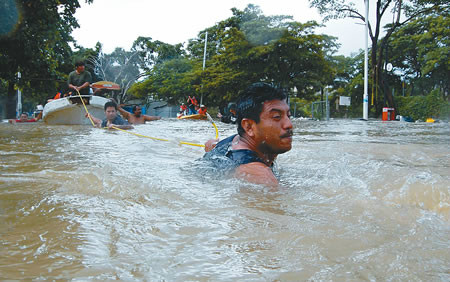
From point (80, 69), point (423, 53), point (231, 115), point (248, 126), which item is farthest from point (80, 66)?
point (423, 53)

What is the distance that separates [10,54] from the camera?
8.67 meters

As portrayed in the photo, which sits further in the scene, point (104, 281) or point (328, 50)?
point (328, 50)

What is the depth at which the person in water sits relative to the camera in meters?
2.85

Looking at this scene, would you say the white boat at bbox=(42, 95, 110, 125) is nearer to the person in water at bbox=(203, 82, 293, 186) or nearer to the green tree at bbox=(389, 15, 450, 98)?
the person in water at bbox=(203, 82, 293, 186)

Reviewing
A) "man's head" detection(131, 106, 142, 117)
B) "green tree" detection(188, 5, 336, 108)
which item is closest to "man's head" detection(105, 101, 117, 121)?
"man's head" detection(131, 106, 142, 117)

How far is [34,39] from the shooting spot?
8.75 meters

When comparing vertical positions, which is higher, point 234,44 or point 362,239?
point 234,44

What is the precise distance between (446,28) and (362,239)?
26192mm

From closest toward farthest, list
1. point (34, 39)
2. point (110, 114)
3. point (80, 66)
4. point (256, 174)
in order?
point (256, 174), point (34, 39), point (110, 114), point (80, 66)

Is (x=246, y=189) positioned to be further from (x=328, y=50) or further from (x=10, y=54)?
(x=328, y=50)

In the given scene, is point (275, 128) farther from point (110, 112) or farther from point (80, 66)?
point (80, 66)

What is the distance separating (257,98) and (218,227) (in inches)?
55.7

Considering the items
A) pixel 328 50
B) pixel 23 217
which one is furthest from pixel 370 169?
pixel 328 50

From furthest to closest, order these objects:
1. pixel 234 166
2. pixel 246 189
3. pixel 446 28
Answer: pixel 446 28, pixel 234 166, pixel 246 189
